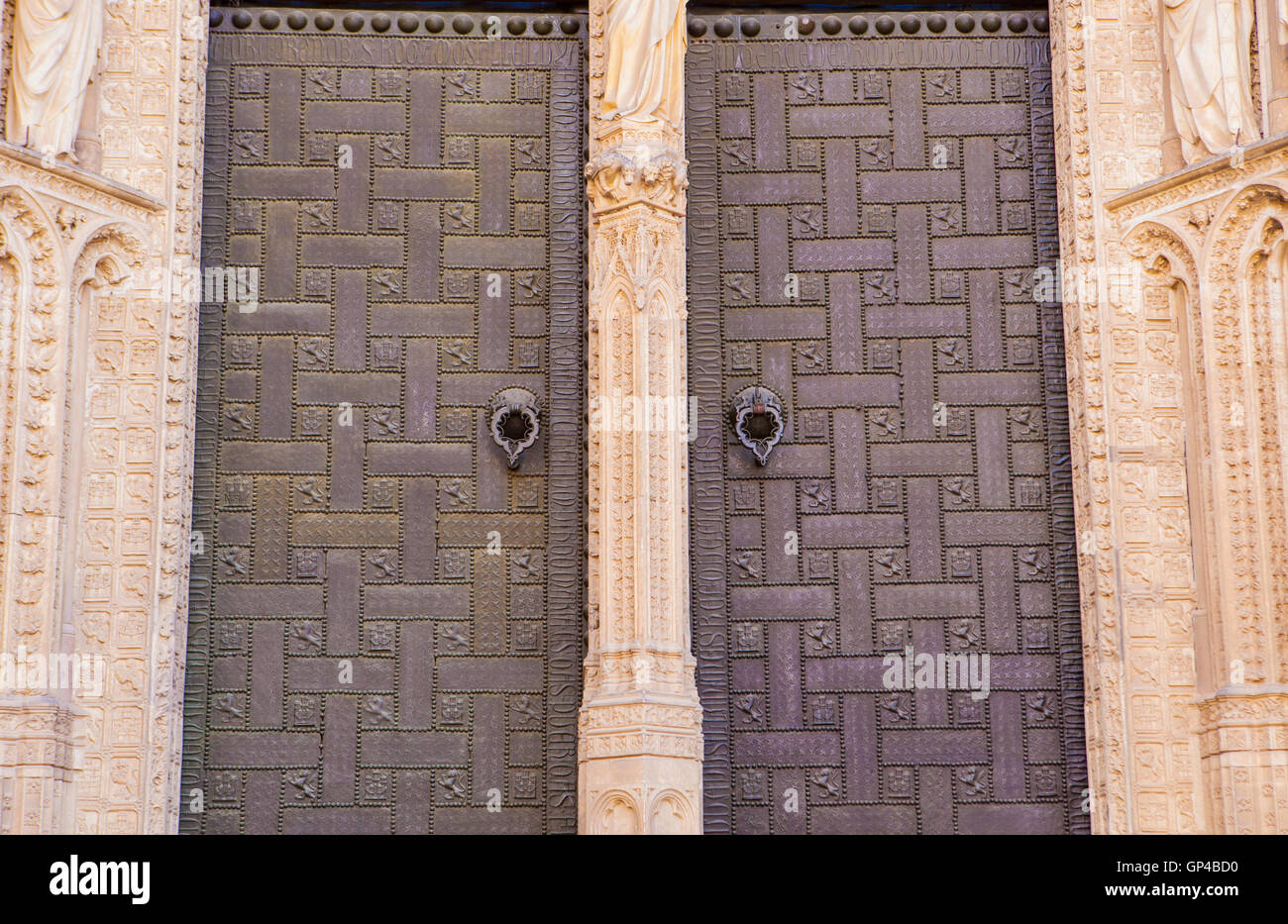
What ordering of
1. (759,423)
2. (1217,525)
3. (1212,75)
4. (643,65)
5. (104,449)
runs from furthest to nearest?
(759,423)
(643,65)
(1212,75)
(104,449)
(1217,525)

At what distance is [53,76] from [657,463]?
4.10 meters

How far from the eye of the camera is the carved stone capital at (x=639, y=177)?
32.3 feet

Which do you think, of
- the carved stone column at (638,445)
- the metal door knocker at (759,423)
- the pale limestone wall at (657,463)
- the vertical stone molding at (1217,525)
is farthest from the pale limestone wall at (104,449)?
the vertical stone molding at (1217,525)

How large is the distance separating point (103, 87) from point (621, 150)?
10.2 feet

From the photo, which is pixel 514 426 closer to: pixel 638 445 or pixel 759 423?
pixel 638 445

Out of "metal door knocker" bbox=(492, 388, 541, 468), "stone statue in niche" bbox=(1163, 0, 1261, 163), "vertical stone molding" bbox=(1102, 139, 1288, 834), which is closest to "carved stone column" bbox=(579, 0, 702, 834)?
"metal door knocker" bbox=(492, 388, 541, 468)

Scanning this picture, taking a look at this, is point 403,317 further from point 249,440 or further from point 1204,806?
point 1204,806

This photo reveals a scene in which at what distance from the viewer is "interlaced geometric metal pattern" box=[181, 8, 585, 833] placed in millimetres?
9719

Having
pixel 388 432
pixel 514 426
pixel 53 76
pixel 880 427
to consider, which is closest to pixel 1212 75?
pixel 880 427

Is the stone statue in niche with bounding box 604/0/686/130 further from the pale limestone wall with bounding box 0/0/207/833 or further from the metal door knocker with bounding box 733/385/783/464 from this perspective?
the pale limestone wall with bounding box 0/0/207/833

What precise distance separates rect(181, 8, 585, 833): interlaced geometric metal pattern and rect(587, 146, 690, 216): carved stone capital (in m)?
0.59

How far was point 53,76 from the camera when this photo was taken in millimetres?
9609

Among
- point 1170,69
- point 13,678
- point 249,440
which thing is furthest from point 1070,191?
point 13,678
